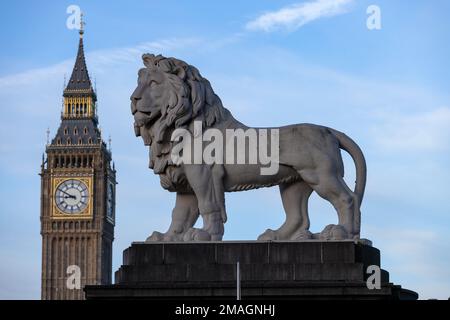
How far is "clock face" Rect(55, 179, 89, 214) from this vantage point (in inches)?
5851

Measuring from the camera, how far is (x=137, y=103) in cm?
2936

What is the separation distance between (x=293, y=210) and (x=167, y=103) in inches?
119

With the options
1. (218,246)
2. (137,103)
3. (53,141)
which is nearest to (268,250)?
(218,246)

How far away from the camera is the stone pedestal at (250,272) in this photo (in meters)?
27.7

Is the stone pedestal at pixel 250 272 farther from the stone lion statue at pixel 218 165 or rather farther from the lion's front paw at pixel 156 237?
the stone lion statue at pixel 218 165

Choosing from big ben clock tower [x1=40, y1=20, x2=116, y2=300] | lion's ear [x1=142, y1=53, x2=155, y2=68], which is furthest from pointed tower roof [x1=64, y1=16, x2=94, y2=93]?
lion's ear [x1=142, y1=53, x2=155, y2=68]

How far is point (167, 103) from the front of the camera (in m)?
29.3

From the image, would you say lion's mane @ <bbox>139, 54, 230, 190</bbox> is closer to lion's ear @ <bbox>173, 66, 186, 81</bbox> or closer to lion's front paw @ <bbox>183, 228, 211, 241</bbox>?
lion's ear @ <bbox>173, 66, 186, 81</bbox>
